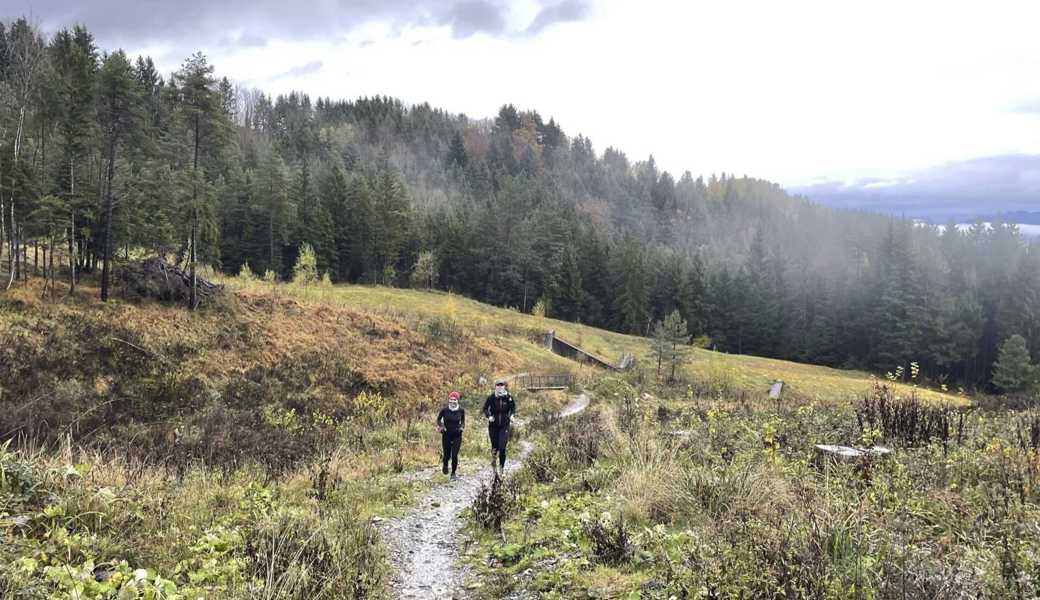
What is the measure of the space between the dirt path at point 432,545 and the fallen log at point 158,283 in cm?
2702

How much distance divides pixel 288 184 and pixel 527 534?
76.8 m

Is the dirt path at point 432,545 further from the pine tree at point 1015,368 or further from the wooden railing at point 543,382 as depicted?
the pine tree at point 1015,368

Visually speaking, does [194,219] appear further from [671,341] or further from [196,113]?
[671,341]

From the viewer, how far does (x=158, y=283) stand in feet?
99.4

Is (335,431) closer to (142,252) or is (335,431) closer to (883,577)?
(883,577)

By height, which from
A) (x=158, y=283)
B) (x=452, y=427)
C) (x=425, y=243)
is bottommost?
(x=452, y=427)

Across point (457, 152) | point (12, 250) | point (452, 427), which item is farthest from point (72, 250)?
point (457, 152)

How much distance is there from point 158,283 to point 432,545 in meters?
30.3

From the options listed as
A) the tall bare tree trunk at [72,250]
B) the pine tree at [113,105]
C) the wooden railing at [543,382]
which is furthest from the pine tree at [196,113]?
the wooden railing at [543,382]

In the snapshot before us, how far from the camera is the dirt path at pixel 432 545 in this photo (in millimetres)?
5643

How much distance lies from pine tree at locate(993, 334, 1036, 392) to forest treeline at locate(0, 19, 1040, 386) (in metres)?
8.57

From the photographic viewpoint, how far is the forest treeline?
94.4 feet

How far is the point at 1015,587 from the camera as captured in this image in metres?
3.35

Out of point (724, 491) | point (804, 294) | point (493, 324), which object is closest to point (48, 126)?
point (493, 324)
